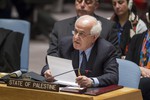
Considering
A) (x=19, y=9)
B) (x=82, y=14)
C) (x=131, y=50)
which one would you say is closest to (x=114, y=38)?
(x=131, y=50)

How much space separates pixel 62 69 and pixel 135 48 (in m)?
1.59

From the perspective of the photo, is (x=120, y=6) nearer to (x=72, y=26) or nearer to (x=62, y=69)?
(x=72, y=26)

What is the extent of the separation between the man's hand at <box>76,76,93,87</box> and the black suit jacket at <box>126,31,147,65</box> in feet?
4.77

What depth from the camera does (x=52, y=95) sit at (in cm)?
384

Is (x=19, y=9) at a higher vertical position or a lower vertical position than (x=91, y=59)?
higher

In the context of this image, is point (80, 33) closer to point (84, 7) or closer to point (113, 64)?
point (113, 64)

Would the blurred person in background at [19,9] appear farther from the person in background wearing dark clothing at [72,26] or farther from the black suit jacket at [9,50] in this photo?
the person in background wearing dark clothing at [72,26]

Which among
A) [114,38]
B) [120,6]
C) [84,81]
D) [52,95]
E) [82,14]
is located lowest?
[52,95]

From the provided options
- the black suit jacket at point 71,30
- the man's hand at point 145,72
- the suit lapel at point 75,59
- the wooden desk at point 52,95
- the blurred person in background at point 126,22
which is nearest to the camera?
the wooden desk at point 52,95

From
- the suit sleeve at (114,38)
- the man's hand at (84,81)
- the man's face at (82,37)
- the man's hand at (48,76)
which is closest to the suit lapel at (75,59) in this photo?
the man's face at (82,37)

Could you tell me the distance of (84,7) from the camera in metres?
5.35

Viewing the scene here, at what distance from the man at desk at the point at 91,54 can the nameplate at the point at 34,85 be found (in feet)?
0.90

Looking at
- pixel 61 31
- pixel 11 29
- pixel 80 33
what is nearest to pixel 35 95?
pixel 80 33

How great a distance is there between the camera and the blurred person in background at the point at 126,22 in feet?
19.1
